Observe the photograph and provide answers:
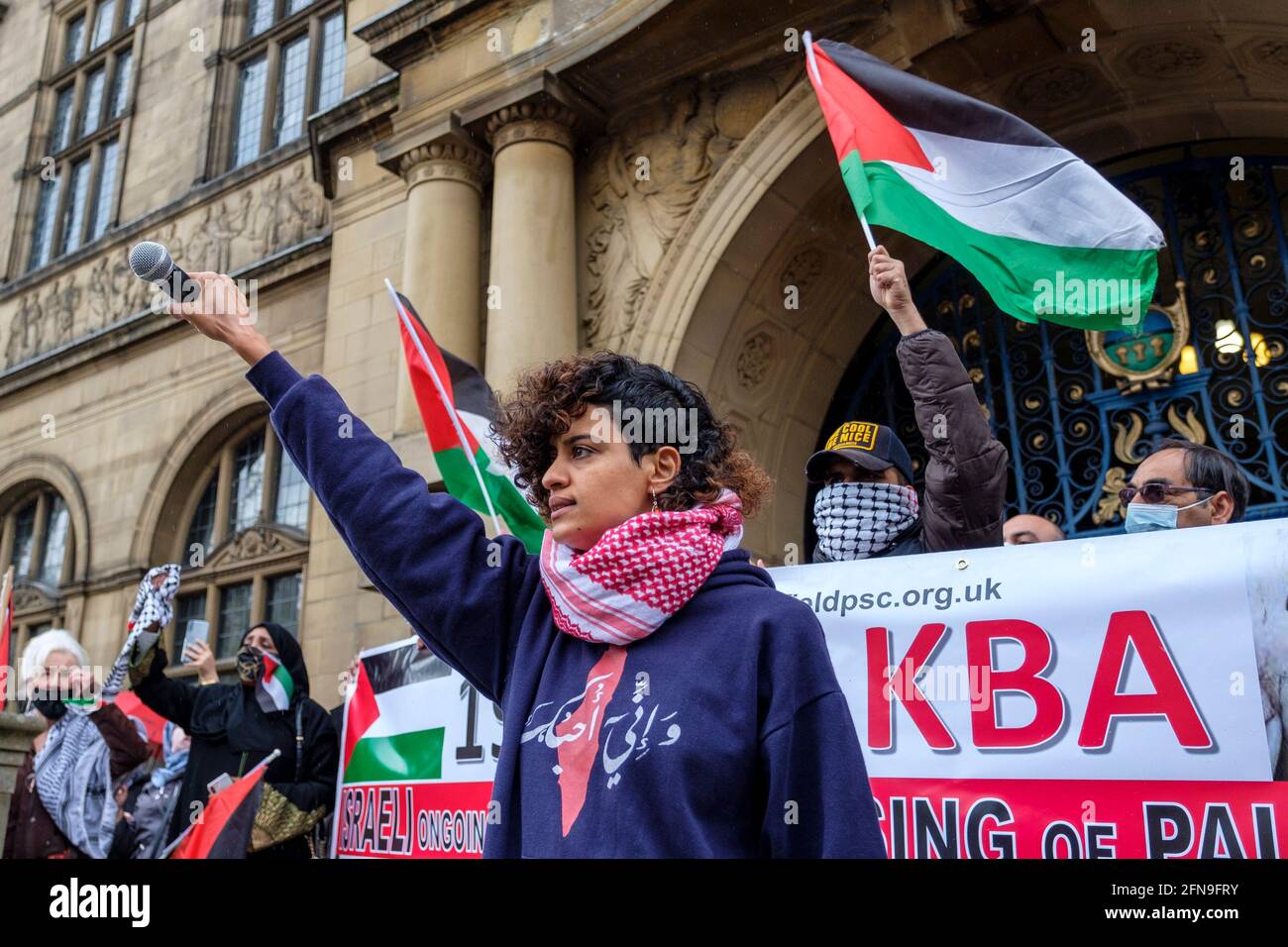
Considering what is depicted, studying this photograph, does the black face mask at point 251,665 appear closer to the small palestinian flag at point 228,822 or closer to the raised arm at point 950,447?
the small palestinian flag at point 228,822

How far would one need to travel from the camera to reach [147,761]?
6.78m

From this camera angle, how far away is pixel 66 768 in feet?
19.9

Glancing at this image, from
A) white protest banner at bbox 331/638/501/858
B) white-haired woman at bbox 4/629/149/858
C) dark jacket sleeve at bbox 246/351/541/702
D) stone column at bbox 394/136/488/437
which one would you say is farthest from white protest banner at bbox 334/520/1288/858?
stone column at bbox 394/136/488/437

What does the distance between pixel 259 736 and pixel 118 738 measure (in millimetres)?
1411

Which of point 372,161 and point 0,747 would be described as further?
point 372,161

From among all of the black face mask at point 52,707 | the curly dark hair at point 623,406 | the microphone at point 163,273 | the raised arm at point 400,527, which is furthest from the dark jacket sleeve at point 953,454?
the black face mask at point 52,707

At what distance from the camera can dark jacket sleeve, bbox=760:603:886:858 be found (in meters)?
1.57

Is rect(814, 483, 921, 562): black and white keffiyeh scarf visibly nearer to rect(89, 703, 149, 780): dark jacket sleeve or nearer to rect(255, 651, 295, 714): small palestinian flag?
rect(255, 651, 295, 714): small palestinian flag

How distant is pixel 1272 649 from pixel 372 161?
8621mm

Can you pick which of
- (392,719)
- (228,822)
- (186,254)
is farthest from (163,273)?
(186,254)
